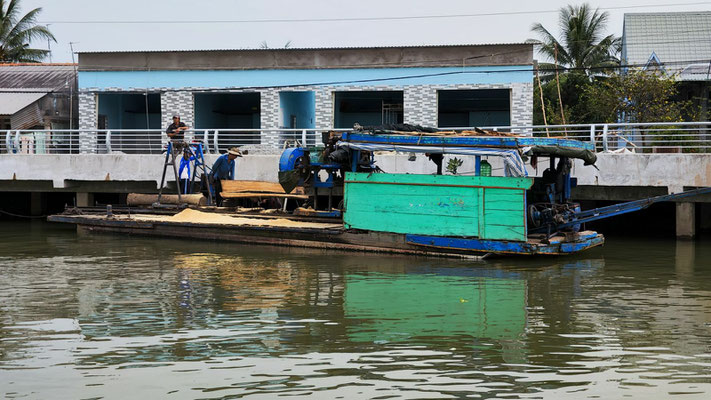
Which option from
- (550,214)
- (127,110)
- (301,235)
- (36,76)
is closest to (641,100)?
(550,214)

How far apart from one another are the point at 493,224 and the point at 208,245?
6.53 meters

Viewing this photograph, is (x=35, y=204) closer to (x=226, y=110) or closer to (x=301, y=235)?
(x=226, y=110)

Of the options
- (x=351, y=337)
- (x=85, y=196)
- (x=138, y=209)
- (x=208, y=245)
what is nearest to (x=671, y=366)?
(x=351, y=337)

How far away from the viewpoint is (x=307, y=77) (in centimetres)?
2700

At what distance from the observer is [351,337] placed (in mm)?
8695

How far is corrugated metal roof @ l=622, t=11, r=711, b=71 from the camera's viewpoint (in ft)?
98.8

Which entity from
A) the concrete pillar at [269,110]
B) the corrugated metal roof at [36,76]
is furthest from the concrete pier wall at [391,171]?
the corrugated metal roof at [36,76]

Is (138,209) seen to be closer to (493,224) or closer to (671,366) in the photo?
(493,224)

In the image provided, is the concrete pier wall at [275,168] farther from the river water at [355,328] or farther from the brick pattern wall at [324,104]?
the river water at [355,328]

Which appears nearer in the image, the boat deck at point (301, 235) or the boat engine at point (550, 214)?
the boat deck at point (301, 235)

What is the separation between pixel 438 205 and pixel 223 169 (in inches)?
265

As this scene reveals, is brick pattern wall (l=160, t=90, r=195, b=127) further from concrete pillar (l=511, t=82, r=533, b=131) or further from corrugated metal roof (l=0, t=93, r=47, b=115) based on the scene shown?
concrete pillar (l=511, t=82, r=533, b=131)

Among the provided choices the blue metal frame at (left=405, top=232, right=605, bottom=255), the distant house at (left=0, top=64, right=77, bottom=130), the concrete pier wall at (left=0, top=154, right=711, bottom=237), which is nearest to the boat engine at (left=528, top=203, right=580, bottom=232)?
the blue metal frame at (left=405, top=232, right=605, bottom=255)

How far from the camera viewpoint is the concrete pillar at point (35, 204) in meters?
26.7
